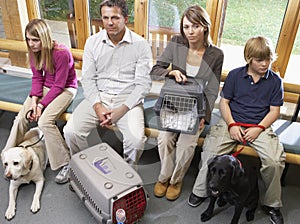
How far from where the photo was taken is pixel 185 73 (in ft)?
5.67

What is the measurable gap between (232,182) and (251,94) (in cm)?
54

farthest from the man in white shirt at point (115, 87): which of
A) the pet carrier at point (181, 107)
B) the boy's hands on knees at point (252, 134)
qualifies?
the boy's hands on knees at point (252, 134)

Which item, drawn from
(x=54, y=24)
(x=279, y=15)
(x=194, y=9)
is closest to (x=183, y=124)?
(x=194, y=9)

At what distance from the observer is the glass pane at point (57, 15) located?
2.55 meters

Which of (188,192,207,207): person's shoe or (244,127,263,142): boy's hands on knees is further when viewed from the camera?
(188,192,207,207): person's shoe

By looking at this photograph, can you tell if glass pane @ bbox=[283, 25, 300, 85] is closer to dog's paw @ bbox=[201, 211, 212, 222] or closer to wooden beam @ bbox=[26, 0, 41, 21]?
dog's paw @ bbox=[201, 211, 212, 222]

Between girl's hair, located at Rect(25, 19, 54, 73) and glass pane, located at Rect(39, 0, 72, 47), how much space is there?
0.81 meters

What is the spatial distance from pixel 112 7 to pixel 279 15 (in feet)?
4.09

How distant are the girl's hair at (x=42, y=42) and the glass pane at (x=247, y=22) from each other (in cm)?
135

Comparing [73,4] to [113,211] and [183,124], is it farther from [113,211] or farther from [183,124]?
[113,211]

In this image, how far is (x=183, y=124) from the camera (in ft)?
5.05

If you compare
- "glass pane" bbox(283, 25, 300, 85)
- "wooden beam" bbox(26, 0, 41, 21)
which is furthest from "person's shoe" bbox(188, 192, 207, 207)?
"wooden beam" bbox(26, 0, 41, 21)

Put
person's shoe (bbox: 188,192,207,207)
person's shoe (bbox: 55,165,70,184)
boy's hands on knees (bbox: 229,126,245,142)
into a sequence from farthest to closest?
1. person's shoe (bbox: 55,165,70,184)
2. person's shoe (bbox: 188,192,207,207)
3. boy's hands on knees (bbox: 229,126,245,142)

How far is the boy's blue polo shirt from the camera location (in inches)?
61.6
